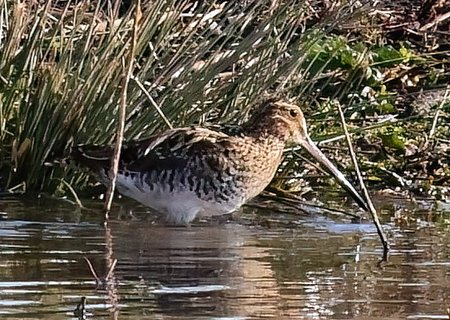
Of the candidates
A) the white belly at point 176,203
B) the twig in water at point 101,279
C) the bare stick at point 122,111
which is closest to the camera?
the twig in water at point 101,279

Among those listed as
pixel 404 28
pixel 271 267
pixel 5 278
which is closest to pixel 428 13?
pixel 404 28

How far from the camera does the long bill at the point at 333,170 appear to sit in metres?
6.48

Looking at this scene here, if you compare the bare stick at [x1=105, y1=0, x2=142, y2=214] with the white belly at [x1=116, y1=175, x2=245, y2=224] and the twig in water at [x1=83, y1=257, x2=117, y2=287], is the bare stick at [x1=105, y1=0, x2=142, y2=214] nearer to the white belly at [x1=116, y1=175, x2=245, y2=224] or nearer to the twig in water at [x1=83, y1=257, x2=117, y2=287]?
the white belly at [x1=116, y1=175, x2=245, y2=224]

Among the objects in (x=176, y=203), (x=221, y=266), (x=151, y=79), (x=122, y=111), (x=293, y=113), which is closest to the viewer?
(x=221, y=266)

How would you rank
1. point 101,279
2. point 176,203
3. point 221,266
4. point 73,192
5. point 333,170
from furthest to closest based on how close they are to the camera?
point 73,192, point 333,170, point 176,203, point 221,266, point 101,279

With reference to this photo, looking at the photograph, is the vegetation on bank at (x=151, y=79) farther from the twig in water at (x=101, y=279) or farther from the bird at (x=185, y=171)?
the twig in water at (x=101, y=279)

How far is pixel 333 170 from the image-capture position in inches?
256

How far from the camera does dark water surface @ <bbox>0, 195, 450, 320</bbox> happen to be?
4.23 m

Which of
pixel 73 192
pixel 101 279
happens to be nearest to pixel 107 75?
pixel 73 192

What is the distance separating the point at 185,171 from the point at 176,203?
0.17 metres

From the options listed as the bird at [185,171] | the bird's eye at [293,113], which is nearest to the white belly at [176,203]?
the bird at [185,171]

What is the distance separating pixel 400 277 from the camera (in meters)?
5.00

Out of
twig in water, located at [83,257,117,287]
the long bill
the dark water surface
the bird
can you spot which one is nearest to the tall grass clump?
the bird

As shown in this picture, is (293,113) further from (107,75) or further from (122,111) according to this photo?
(122,111)
